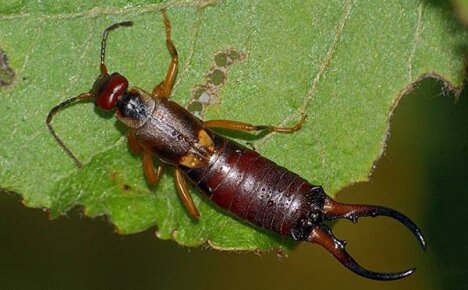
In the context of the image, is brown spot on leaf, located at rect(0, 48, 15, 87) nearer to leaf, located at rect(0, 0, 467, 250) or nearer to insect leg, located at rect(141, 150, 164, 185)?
leaf, located at rect(0, 0, 467, 250)

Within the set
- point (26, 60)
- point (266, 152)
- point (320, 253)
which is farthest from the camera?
point (320, 253)

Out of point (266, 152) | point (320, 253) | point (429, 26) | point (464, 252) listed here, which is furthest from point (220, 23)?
point (464, 252)

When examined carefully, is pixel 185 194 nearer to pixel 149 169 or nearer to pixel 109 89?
pixel 149 169

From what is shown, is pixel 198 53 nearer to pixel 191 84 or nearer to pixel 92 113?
pixel 191 84

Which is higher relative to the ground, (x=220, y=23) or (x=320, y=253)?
(x=220, y=23)

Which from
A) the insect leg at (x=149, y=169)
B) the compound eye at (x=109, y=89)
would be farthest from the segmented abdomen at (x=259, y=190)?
the compound eye at (x=109, y=89)

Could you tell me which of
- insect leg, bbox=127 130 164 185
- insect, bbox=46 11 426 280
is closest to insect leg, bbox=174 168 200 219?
insect, bbox=46 11 426 280

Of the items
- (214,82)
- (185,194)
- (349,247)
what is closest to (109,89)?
(214,82)
